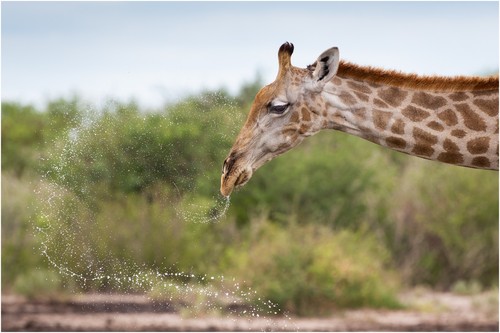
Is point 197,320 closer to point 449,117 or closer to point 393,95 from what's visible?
point 393,95

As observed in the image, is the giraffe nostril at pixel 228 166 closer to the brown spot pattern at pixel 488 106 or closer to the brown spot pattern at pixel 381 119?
the brown spot pattern at pixel 381 119

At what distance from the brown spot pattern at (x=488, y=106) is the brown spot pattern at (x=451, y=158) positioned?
1.24ft

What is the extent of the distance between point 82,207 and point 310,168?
20231 millimetres

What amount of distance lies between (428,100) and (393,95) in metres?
0.26

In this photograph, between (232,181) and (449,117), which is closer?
(232,181)

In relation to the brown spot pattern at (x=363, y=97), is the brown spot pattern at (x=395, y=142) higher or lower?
lower

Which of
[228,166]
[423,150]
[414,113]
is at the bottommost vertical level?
[228,166]

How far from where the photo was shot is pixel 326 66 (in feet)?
25.0

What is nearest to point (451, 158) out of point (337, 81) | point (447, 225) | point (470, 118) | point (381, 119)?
point (470, 118)

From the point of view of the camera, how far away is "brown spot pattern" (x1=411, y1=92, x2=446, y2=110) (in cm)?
764

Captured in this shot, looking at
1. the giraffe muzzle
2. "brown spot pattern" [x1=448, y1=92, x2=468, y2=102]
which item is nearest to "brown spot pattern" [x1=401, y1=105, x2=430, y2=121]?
"brown spot pattern" [x1=448, y1=92, x2=468, y2=102]

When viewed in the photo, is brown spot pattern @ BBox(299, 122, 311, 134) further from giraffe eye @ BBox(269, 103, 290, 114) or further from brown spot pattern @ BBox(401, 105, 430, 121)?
brown spot pattern @ BBox(401, 105, 430, 121)

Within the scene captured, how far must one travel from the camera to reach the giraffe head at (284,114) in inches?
299

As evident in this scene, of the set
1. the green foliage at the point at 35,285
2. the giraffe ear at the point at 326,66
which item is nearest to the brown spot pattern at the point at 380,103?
the giraffe ear at the point at 326,66
